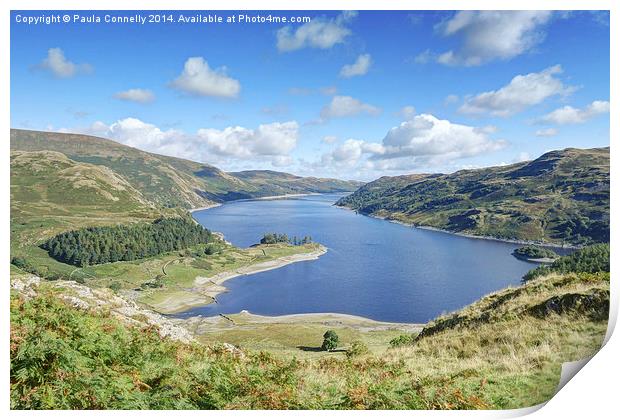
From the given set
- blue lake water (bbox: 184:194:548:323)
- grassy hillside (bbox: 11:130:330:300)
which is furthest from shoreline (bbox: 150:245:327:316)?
blue lake water (bbox: 184:194:548:323)

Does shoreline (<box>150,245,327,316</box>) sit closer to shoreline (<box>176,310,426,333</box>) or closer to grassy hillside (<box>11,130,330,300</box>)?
grassy hillside (<box>11,130,330,300</box>)

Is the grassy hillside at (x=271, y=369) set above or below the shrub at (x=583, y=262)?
above

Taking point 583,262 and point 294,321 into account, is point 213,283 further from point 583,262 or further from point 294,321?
point 583,262

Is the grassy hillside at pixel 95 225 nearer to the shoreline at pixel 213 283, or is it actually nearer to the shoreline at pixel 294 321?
the shoreline at pixel 213 283

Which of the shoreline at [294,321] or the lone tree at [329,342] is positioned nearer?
the lone tree at [329,342]

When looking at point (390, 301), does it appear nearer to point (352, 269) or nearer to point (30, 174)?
A: point (352, 269)

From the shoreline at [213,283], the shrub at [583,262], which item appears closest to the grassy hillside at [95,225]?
the shoreline at [213,283]

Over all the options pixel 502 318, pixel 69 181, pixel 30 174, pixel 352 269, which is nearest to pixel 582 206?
pixel 352 269
